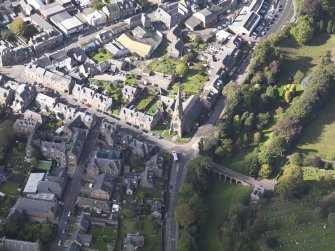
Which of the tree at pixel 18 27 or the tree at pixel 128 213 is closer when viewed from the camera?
the tree at pixel 128 213

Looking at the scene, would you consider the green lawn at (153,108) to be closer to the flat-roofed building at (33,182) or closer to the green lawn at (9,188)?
the flat-roofed building at (33,182)

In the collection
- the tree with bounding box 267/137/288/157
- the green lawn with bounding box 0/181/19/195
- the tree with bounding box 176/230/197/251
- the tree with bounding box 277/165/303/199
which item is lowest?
the tree with bounding box 176/230/197/251

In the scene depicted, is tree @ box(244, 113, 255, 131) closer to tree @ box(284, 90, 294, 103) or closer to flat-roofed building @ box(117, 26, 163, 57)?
tree @ box(284, 90, 294, 103)

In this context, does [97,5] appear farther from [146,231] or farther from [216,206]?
[146,231]

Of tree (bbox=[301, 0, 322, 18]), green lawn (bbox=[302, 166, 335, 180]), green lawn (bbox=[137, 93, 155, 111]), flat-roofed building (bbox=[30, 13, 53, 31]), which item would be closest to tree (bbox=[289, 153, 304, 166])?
green lawn (bbox=[302, 166, 335, 180])

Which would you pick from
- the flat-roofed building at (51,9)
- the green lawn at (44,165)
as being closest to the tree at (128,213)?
the green lawn at (44,165)

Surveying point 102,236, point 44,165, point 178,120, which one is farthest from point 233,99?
point 102,236
